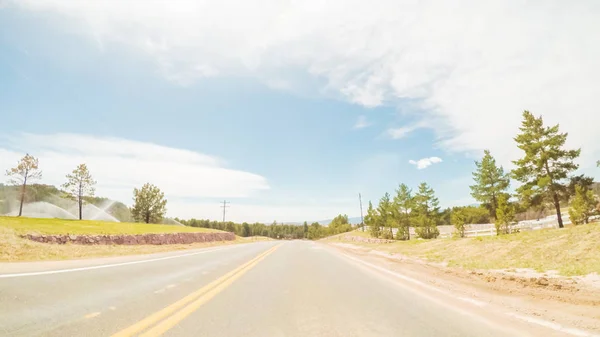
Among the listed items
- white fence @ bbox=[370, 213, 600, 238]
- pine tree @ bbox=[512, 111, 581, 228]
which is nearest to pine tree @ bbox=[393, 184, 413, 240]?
white fence @ bbox=[370, 213, 600, 238]

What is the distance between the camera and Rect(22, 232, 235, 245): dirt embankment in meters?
20.9

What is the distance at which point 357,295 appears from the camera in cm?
672

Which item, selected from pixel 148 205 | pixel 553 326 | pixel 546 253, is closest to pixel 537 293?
pixel 553 326

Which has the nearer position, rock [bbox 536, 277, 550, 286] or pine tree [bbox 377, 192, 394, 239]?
rock [bbox 536, 277, 550, 286]

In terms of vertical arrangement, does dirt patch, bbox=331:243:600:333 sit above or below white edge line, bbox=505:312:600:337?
below

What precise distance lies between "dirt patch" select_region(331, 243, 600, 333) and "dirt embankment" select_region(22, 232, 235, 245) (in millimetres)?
22553

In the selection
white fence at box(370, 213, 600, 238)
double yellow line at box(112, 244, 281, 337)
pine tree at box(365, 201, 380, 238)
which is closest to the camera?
double yellow line at box(112, 244, 281, 337)

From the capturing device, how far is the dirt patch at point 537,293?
4.86 m

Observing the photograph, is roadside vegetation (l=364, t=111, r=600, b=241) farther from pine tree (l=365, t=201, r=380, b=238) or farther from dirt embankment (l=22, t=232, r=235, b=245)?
dirt embankment (l=22, t=232, r=235, b=245)

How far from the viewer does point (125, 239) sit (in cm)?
2966

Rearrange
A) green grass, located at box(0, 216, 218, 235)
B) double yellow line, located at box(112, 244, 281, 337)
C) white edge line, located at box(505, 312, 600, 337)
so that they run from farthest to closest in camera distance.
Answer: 1. green grass, located at box(0, 216, 218, 235)
2. white edge line, located at box(505, 312, 600, 337)
3. double yellow line, located at box(112, 244, 281, 337)

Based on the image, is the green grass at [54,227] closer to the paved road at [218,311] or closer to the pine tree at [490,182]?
the paved road at [218,311]

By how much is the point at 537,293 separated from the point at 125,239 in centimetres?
3120

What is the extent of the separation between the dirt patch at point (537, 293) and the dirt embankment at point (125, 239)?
22553mm
